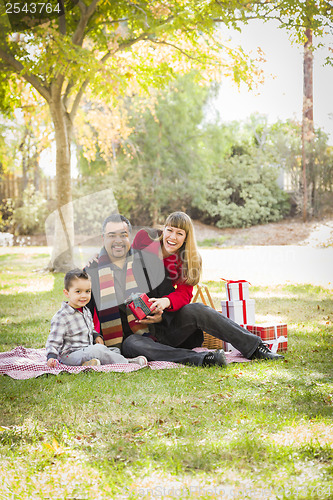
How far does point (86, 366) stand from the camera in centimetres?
366

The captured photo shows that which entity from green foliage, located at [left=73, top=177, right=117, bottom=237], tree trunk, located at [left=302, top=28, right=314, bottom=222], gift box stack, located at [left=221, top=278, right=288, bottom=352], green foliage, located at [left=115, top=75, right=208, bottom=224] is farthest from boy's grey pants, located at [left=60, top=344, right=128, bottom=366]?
tree trunk, located at [left=302, top=28, right=314, bottom=222]

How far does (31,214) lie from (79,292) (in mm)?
12522

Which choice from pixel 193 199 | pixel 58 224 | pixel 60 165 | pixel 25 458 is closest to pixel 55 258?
pixel 58 224

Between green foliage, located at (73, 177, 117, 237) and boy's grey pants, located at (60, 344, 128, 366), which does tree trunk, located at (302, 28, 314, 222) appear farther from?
boy's grey pants, located at (60, 344, 128, 366)

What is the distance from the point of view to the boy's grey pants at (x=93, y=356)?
12.4ft

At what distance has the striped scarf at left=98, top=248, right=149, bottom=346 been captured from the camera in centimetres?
397

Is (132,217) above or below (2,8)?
below

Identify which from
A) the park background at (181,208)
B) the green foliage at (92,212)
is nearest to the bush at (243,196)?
the park background at (181,208)

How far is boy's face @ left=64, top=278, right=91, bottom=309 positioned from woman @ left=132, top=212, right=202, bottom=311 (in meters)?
0.55

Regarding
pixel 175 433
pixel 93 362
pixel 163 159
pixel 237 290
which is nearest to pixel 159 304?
pixel 93 362

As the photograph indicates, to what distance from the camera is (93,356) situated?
3.80 meters

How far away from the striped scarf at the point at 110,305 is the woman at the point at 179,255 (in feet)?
0.86

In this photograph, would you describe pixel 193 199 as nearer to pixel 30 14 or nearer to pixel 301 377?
pixel 30 14

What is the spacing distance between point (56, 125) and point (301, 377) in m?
7.03
